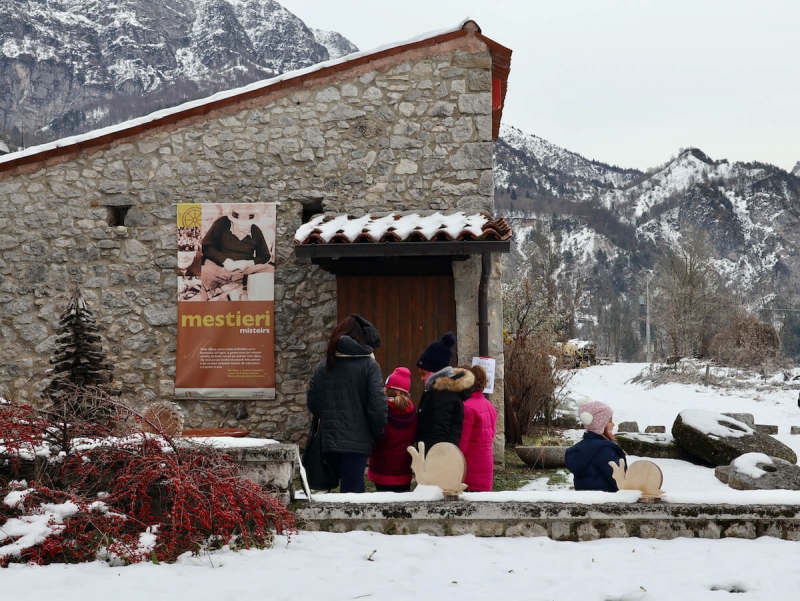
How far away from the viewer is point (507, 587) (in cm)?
326

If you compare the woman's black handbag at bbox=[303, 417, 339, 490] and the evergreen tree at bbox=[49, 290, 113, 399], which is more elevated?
the evergreen tree at bbox=[49, 290, 113, 399]

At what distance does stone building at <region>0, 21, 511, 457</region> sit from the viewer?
752 centimetres

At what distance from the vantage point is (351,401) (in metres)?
4.79

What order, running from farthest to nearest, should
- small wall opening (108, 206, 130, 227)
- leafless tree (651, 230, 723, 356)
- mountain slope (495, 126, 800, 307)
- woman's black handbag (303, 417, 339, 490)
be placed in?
mountain slope (495, 126, 800, 307), leafless tree (651, 230, 723, 356), small wall opening (108, 206, 130, 227), woman's black handbag (303, 417, 339, 490)

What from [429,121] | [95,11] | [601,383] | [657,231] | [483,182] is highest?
[95,11]

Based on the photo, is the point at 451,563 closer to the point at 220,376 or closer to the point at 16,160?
the point at 220,376

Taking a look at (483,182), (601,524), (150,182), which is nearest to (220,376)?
(150,182)

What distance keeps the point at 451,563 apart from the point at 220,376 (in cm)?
457

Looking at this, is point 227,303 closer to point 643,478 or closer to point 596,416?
point 596,416

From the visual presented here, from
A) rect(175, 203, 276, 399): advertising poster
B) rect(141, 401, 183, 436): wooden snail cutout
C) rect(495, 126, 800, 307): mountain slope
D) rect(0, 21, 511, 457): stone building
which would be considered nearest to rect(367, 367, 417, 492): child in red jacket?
rect(141, 401, 183, 436): wooden snail cutout

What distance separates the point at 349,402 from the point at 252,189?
12.1 feet

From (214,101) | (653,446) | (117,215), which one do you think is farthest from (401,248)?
(653,446)

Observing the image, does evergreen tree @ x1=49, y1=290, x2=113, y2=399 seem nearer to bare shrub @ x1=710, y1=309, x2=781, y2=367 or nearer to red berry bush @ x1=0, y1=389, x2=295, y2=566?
red berry bush @ x1=0, y1=389, x2=295, y2=566

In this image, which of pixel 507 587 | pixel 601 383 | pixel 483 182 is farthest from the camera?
pixel 601 383
